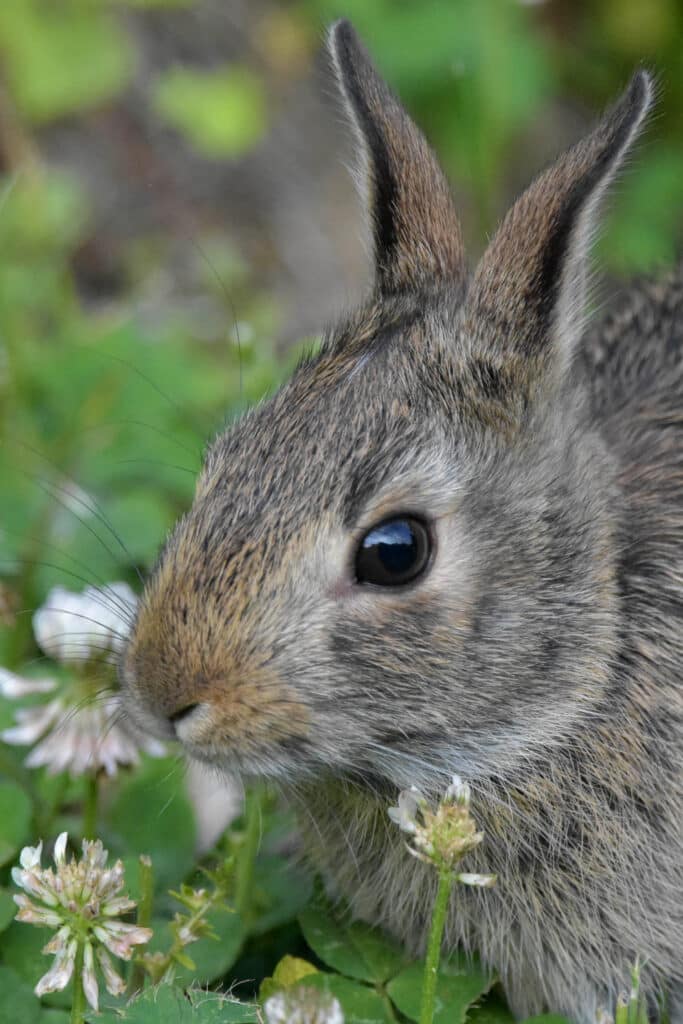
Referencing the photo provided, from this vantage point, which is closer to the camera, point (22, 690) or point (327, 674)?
point (327, 674)

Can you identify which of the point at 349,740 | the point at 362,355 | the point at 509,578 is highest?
the point at 362,355

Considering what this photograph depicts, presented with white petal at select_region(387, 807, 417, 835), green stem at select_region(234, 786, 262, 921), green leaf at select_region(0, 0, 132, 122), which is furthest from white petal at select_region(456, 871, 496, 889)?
green leaf at select_region(0, 0, 132, 122)

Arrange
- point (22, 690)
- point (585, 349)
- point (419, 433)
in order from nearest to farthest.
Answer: point (419, 433)
point (22, 690)
point (585, 349)

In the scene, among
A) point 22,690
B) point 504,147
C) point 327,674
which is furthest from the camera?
point 504,147

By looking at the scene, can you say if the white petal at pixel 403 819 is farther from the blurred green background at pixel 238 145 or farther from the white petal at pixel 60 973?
the blurred green background at pixel 238 145

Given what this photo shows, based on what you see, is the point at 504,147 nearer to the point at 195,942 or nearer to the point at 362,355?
the point at 362,355

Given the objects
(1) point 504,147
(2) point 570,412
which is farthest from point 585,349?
(1) point 504,147

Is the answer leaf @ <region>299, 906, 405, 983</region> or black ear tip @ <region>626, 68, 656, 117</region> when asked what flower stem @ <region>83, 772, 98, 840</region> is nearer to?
leaf @ <region>299, 906, 405, 983</region>
